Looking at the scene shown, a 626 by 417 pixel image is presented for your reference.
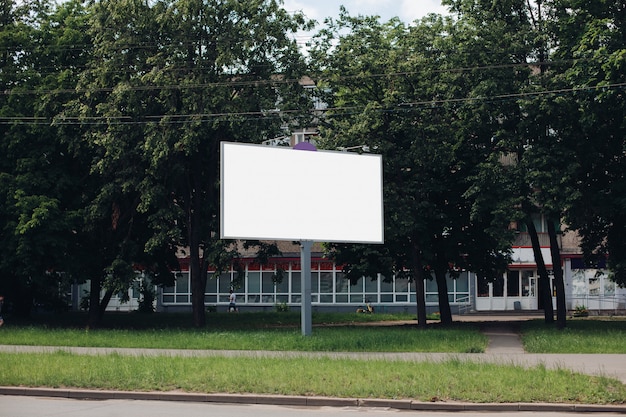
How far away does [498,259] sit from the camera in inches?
1672

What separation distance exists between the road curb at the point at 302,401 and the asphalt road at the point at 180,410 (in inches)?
5.6

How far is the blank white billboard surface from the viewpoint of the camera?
992 inches

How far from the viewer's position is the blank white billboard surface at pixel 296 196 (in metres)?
25.2

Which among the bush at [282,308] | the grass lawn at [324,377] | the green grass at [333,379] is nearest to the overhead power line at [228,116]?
the grass lawn at [324,377]

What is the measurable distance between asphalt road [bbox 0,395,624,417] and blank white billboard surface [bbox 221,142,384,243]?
35.9ft

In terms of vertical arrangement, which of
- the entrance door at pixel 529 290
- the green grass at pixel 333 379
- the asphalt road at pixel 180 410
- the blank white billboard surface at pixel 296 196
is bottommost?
the asphalt road at pixel 180 410

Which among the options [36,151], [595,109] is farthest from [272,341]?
[36,151]

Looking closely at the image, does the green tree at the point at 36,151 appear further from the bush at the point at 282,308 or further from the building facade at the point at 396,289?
the building facade at the point at 396,289

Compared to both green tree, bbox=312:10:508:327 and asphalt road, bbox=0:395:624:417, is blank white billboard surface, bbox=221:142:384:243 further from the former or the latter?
asphalt road, bbox=0:395:624:417

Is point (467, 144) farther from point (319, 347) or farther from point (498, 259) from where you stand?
point (319, 347)

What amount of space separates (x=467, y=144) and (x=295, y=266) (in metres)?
27.9

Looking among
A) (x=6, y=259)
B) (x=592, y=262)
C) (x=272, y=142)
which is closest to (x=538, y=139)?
(x=592, y=262)

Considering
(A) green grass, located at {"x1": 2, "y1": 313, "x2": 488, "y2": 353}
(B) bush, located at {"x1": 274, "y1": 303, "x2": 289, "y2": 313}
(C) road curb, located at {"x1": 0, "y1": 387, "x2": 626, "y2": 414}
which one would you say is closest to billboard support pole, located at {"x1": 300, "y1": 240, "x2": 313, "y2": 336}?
(A) green grass, located at {"x1": 2, "y1": 313, "x2": 488, "y2": 353}

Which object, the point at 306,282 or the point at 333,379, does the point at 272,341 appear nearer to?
the point at 306,282
